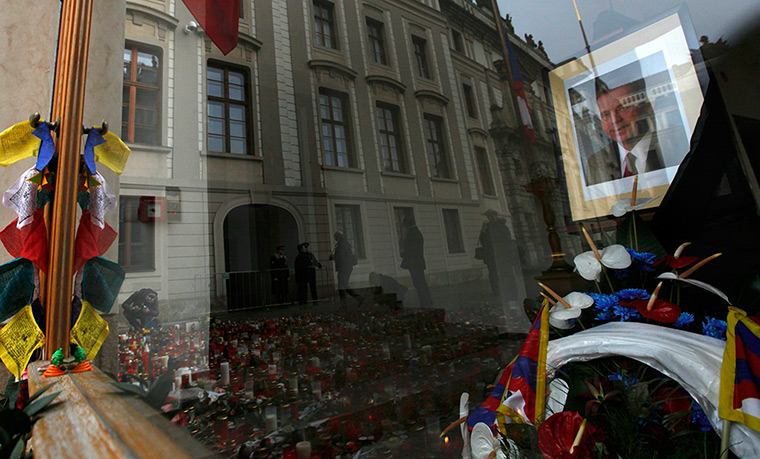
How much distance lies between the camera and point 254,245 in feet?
13.3

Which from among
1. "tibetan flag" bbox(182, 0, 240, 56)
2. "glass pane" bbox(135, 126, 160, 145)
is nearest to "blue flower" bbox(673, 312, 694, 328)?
"tibetan flag" bbox(182, 0, 240, 56)

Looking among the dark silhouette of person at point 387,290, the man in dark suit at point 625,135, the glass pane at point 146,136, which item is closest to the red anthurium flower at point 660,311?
the man in dark suit at point 625,135

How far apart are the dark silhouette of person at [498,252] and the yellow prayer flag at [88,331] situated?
2084 millimetres

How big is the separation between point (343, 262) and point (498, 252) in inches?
65.0

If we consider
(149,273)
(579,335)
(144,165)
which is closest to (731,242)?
(579,335)

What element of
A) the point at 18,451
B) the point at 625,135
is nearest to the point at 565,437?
the point at 18,451

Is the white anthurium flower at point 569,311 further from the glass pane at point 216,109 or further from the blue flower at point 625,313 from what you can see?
the glass pane at point 216,109

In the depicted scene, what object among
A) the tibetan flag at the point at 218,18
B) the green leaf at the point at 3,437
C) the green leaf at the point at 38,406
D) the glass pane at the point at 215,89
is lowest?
the green leaf at the point at 3,437

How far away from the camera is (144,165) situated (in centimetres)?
343

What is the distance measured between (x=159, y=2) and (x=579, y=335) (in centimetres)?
475

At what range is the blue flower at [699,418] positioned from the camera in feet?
1.11

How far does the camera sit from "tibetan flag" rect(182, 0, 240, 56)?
2713mm

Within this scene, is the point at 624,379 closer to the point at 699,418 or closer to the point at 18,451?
the point at 699,418

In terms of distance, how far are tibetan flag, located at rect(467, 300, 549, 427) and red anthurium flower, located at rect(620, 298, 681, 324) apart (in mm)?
112
